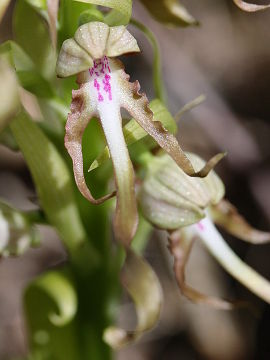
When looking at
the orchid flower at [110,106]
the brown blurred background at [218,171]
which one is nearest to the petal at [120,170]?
the orchid flower at [110,106]

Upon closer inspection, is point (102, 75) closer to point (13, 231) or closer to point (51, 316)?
point (13, 231)

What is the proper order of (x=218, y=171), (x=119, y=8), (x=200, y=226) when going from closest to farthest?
(x=119, y=8) < (x=200, y=226) < (x=218, y=171)

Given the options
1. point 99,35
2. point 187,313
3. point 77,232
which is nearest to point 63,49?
point 99,35

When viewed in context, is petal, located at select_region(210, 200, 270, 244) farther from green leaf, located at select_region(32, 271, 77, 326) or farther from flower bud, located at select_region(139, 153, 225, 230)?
green leaf, located at select_region(32, 271, 77, 326)

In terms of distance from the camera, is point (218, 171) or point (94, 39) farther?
point (218, 171)

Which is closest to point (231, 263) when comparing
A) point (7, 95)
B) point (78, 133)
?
point (78, 133)

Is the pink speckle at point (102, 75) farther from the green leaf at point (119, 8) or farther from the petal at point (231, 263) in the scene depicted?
the petal at point (231, 263)
